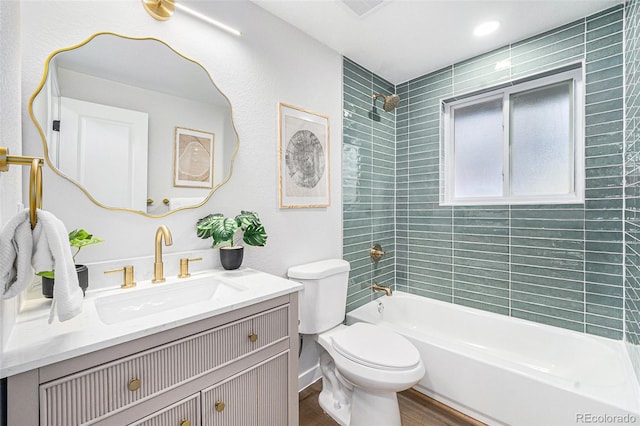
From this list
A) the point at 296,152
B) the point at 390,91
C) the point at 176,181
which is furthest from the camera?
the point at 390,91

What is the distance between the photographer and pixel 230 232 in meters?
1.38

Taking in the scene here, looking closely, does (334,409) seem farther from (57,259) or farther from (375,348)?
(57,259)

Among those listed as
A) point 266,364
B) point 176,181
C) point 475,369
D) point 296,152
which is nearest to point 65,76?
point 176,181

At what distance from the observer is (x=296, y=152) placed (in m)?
1.92

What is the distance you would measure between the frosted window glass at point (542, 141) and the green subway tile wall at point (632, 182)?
380 millimetres

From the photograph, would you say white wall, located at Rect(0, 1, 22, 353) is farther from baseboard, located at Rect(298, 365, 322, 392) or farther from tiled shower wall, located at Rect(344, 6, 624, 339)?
tiled shower wall, located at Rect(344, 6, 624, 339)

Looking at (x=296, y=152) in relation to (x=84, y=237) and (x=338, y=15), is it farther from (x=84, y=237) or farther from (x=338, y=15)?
(x=84, y=237)

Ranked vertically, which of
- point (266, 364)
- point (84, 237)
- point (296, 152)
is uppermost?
point (296, 152)

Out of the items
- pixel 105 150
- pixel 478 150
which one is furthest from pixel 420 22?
pixel 105 150

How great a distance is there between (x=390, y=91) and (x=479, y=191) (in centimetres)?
126

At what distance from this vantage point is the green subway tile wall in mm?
1390

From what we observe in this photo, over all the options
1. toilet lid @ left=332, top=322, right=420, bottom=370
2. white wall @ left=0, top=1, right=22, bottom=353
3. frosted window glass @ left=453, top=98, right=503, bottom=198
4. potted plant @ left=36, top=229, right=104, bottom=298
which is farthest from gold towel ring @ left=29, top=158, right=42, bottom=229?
frosted window glass @ left=453, top=98, right=503, bottom=198

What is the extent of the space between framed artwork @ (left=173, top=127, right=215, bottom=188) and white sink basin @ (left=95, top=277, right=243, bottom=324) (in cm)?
49

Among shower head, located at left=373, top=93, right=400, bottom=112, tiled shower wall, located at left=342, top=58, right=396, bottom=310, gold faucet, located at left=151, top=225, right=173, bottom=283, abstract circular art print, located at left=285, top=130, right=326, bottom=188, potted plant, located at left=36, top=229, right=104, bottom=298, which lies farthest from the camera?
shower head, located at left=373, top=93, right=400, bottom=112
